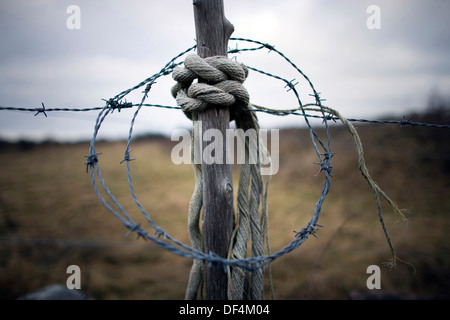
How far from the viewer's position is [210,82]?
1.05 metres

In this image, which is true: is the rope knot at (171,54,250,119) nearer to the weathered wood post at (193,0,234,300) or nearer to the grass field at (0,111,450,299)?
the weathered wood post at (193,0,234,300)

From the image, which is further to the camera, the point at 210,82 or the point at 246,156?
the point at 246,156

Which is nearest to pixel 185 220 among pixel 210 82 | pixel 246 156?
pixel 246 156

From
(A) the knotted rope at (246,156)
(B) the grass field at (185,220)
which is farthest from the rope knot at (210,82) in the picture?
(B) the grass field at (185,220)

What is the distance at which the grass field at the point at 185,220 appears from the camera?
3680mm

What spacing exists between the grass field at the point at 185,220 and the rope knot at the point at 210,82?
1891mm

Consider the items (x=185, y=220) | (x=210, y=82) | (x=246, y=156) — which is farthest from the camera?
(x=185, y=220)

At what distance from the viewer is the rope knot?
101 centimetres

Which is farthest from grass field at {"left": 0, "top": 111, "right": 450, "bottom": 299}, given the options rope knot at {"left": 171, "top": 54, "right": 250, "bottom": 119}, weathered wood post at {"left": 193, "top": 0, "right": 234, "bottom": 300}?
rope knot at {"left": 171, "top": 54, "right": 250, "bottom": 119}

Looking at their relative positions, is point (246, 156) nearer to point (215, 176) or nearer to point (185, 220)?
point (215, 176)

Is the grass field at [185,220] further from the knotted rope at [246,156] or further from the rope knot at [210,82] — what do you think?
the rope knot at [210,82]

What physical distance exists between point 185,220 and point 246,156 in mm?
4763

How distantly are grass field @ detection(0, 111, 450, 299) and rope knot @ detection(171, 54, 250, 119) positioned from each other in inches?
74.4
